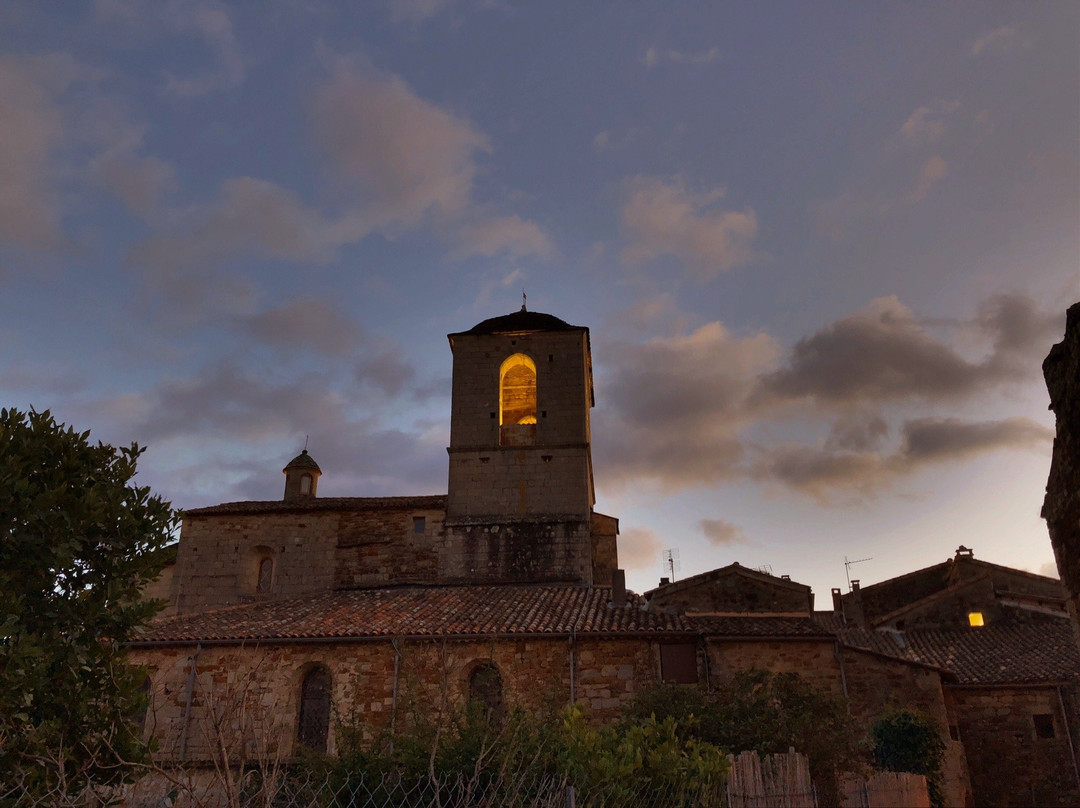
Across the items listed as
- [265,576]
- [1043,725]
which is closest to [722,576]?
[1043,725]

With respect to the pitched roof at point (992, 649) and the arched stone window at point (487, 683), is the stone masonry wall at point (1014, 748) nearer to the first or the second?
the pitched roof at point (992, 649)

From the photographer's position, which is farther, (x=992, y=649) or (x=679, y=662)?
(x=992, y=649)

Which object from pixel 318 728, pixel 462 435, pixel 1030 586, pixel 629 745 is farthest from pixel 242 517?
pixel 1030 586

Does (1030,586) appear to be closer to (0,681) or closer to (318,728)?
(318,728)

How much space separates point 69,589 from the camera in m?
9.05

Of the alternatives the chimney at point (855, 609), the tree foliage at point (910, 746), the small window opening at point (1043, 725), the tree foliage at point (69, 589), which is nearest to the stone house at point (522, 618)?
the small window opening at point (1043, 725)

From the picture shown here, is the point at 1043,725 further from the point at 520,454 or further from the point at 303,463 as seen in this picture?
the point at 303,463

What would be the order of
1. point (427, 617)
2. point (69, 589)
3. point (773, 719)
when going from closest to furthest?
point (69, 589)
point (773, 719)
point (427, 617)

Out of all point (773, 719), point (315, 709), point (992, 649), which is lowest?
point (773, 719)

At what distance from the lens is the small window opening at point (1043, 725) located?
22.1 m

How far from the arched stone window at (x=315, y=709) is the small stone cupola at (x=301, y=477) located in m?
9.38

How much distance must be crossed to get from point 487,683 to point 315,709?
3948 millimetres

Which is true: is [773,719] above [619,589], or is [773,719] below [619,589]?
below

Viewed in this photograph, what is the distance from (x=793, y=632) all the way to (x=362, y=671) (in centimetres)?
996
